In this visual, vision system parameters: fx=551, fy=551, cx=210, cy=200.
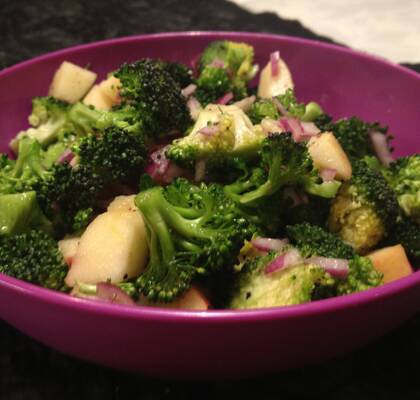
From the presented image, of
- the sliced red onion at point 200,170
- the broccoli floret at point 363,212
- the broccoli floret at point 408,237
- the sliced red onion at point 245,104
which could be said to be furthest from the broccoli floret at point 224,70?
the broccoli floret at point 408,237

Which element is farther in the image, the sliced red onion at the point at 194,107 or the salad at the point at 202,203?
the sliced red onion at the point at 194,107

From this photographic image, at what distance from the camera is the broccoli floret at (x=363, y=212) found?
46.4 inches

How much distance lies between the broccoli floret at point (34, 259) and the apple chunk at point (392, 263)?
635 millimetres

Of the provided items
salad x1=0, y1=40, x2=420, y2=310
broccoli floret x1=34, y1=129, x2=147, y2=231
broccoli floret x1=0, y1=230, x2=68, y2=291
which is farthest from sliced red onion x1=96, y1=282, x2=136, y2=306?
broccoli floret x1=34, y1=129, x2=147, y2=231

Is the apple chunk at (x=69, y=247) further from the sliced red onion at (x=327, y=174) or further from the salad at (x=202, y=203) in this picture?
the sliced red onion at (x=327, y=174)

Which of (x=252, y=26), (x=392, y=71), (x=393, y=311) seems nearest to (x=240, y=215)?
(x=393, y=311)

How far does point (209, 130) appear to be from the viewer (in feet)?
3.78

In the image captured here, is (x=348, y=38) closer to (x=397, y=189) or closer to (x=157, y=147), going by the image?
(x=397, y=189)

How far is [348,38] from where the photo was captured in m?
2.39

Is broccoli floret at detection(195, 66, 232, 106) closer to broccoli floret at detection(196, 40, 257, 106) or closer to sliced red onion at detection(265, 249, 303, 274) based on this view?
broccoli floret at detection(196, 40, 257, 106)

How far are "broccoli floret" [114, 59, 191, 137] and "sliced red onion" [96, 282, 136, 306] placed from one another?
1.37 feet

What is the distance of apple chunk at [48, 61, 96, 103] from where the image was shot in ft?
5.24

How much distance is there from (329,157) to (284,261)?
1.09ft

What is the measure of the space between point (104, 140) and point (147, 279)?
367mm
